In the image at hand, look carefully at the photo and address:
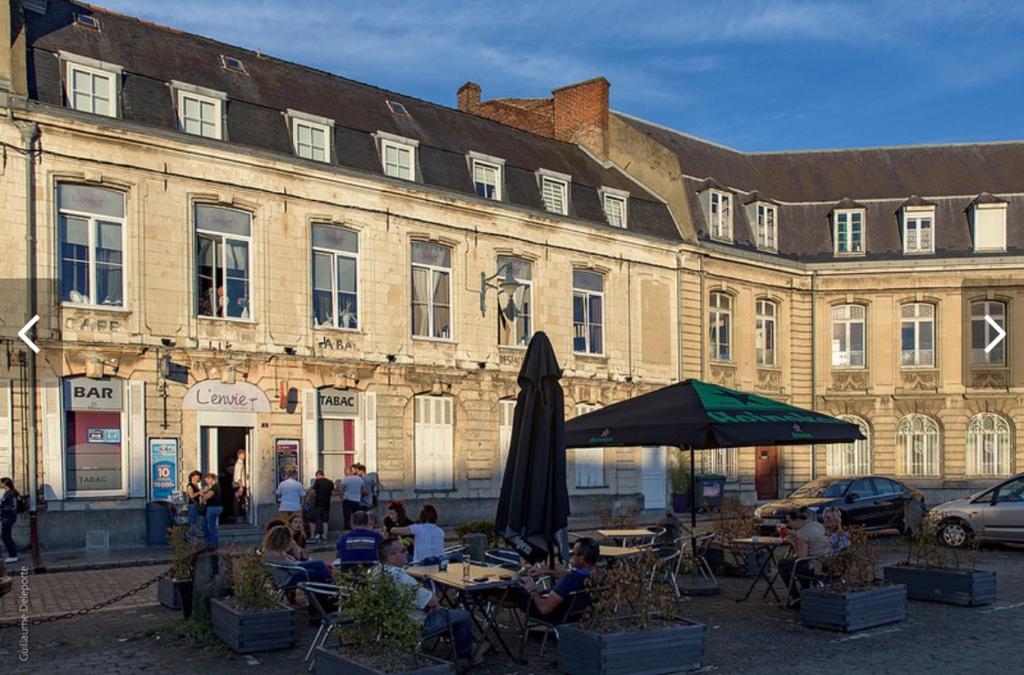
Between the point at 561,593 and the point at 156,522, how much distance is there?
12.2m

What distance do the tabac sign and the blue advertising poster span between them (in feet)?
2.50

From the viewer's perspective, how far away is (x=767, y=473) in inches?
1246

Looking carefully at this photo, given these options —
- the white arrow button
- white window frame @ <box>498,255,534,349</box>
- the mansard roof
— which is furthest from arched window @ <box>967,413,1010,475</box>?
white window frame @ <box>498,255,534,349</box>

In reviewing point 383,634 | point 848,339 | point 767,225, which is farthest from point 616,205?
point 383,634

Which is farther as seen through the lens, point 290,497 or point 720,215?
point 720,215

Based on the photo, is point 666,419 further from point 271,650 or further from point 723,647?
point 271,650

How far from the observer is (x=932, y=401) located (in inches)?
1262

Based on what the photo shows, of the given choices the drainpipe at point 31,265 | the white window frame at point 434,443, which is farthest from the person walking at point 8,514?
the white window frame at point 434,443

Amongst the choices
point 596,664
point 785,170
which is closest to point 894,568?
point 596,664

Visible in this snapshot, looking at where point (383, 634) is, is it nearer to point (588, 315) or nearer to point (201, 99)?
point (201, 99)

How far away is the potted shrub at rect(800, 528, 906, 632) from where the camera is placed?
970cm

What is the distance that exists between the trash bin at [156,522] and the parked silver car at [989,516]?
13.3 metres

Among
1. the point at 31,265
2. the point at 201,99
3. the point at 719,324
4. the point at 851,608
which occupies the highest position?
the point at 201,99

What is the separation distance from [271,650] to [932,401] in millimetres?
27293
